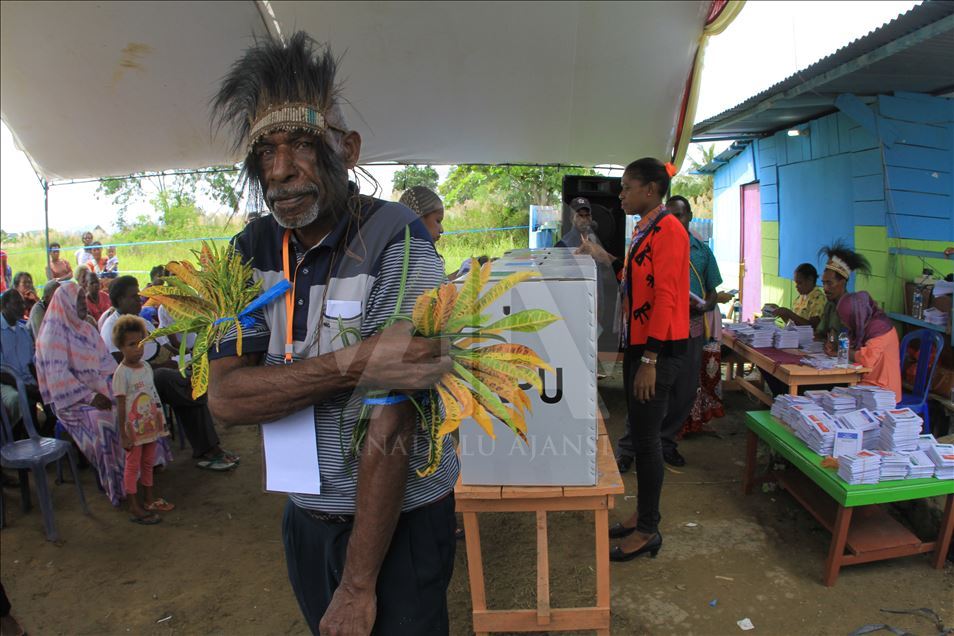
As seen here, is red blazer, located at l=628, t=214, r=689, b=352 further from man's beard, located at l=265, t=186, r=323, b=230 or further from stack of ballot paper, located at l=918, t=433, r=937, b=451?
man's beard, located at l=265, t=186, r=323, b=230

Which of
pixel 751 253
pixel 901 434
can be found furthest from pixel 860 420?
pixel 751 253

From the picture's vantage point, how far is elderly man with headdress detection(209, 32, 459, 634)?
119 cm

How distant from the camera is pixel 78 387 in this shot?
412 centimetres

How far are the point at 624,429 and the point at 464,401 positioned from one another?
15.3 ft

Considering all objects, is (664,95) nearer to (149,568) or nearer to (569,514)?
(569,514)

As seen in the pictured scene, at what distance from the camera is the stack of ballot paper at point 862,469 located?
9.34 ft

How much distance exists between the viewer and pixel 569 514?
381 centimetres

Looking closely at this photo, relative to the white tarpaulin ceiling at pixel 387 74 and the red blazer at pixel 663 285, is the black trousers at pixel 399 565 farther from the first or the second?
the white tarpaulin ceiling at pixel 387 74

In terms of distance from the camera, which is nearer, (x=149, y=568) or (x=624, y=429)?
(x=149, y=568)

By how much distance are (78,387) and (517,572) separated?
10.8 feet

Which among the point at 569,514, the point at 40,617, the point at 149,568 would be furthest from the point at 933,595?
the point at 40,617

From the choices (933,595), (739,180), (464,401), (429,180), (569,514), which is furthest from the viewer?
(739,180)

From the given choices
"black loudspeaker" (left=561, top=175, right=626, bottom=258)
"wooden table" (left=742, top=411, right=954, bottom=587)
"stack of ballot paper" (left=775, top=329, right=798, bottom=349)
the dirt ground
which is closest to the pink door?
"black loudspeaker" (left=561, top=175, right=626, bottom=258)

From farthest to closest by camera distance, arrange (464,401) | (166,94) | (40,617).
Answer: (166,94)
(40,617)
(464,401)
